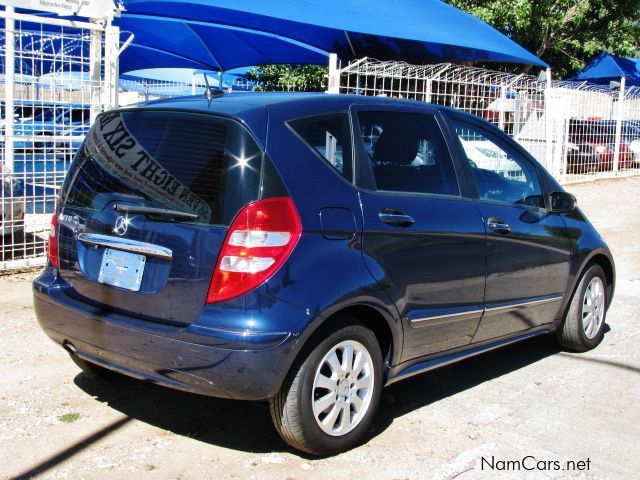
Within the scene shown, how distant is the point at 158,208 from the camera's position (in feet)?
11.4

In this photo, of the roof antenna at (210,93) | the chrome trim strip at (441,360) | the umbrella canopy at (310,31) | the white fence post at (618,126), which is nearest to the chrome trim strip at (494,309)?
the chrome trim strip at (441,360)

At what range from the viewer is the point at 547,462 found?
3717 mm

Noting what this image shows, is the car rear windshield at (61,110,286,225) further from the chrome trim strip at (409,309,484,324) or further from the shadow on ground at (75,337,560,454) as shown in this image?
the shadow on ground at (75,337,560,454)

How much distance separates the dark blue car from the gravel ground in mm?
280

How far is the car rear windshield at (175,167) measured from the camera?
336cm

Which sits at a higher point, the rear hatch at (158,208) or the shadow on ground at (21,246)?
the rear hatch at (158,208)

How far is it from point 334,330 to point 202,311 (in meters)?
0.64

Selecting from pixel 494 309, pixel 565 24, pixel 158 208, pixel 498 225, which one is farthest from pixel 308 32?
pixel 158 208

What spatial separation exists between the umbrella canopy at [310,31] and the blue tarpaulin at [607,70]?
6.34m

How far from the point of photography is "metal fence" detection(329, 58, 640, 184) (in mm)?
9570

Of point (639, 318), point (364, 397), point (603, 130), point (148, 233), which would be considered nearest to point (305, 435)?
point (364, 397)

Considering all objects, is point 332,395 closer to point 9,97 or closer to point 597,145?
point 9,97

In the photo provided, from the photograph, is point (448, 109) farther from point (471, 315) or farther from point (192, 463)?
point (192, 463)

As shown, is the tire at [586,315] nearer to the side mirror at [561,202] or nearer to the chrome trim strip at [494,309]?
the chrome trim strip at [494,309]
